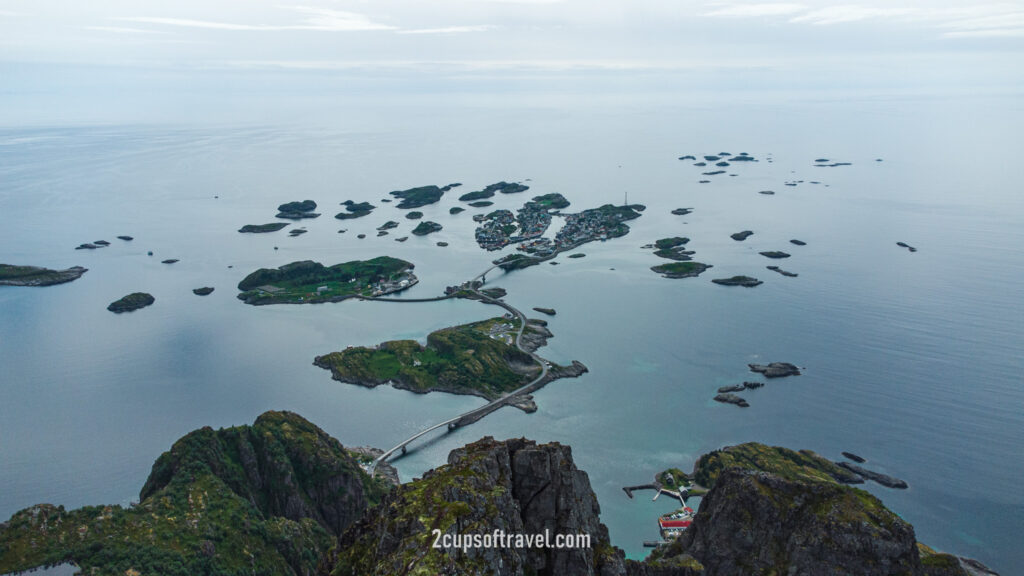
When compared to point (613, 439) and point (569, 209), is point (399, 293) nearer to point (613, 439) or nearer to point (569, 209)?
point (613, 439)

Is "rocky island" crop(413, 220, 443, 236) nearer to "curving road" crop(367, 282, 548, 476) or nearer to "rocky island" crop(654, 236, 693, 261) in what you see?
"rocky island" crop(654, 236, 693, 261)

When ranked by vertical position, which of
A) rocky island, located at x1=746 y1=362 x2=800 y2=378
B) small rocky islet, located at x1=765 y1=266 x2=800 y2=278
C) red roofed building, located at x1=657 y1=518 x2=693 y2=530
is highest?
small rocky islet, located at x1=765 y1=266 x2=800 y2=278

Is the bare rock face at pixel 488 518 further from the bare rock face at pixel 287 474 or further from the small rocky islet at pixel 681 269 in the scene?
the small rocky islet at pixel 681 269

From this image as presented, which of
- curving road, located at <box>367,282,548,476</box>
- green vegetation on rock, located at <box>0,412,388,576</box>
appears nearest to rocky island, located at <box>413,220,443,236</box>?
curving road, located at <box>367,282,548,476</box>

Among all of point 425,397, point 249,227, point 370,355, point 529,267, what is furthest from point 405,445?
point 249,227

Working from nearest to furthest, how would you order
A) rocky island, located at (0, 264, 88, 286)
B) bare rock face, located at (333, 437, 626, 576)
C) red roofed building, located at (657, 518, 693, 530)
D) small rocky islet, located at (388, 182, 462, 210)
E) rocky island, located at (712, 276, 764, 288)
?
bare rock face, located at (333, 437, 626, 576)
red roofed building, located at (657, 518, 693, 530)
rocky island, located at (712, 276, 764, 288)
rocky island, located at (0, 264, 88, 286)
small rocky islet, located at (388, 182, 462, 210)

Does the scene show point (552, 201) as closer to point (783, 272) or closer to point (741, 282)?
point (741, 282)
